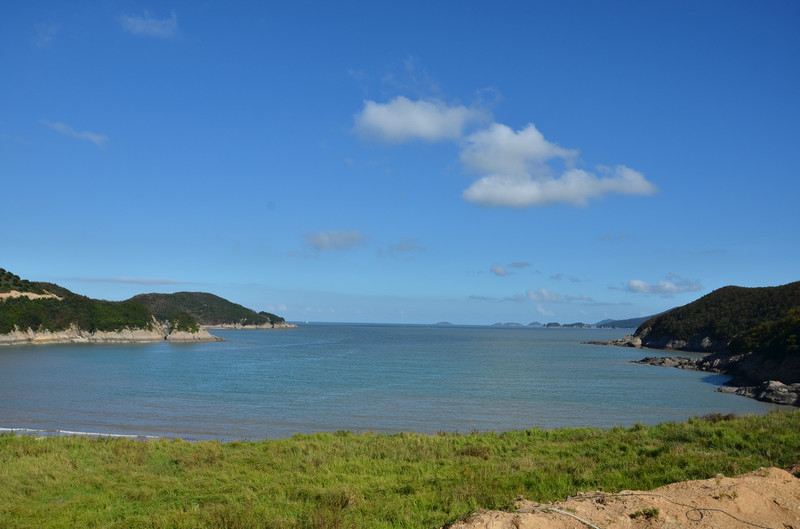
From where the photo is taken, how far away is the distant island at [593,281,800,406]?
50.5 m

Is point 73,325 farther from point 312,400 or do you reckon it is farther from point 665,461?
point 665,461

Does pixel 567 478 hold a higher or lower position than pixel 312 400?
higher

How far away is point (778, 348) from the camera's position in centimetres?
5456

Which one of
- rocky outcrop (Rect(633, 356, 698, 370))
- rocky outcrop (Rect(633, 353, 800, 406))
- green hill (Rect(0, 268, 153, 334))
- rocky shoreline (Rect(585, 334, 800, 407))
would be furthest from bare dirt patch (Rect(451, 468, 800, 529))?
green hill (Rect(0, 268, 153, 334))

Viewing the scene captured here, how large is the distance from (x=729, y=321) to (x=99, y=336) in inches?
5668

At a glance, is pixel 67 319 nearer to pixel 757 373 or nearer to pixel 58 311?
pixel 58 311

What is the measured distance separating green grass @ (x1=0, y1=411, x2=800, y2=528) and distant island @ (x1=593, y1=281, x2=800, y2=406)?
1278 inches

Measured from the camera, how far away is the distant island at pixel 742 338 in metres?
50.5

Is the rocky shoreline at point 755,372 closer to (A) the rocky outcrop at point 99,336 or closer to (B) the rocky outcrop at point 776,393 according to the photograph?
(B) the rocky outcrop at point 776,393

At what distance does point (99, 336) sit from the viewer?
12456cm

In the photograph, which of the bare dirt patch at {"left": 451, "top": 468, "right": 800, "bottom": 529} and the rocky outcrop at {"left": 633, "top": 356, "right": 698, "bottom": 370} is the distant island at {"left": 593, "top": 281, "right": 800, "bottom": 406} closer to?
the rocky outcrop at {"left": 633, "top": 356, "right": 698, "bottom": 370}

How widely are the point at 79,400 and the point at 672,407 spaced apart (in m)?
44.9

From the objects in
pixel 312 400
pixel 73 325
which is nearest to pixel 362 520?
pixel 312 400

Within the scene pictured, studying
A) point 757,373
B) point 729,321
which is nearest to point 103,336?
point 757,373
